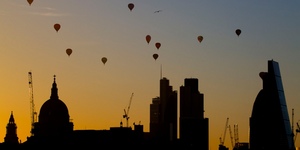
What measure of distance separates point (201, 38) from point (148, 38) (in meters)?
11.1

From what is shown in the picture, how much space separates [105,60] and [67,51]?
266 inches

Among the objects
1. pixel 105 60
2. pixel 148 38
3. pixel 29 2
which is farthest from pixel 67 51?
pixel 29 2

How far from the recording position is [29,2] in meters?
130

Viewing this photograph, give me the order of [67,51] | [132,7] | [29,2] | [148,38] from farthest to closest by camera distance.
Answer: [67,51]
[148,38]
[132,7]
[29,2]

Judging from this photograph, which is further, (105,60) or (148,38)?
(105,60)

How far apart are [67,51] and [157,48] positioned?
21.7 metres

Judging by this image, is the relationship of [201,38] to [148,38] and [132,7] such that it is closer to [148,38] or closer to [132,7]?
[148,38]

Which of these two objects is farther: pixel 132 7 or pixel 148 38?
pixel 148 38

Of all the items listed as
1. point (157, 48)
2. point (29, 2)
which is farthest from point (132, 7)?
point (29, 2)

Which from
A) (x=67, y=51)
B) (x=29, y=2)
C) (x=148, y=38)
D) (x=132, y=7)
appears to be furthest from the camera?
(x=67, y=51)

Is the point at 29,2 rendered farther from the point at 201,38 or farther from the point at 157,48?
the point at 201,38

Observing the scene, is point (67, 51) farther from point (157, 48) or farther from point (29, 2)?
point (29, 2)

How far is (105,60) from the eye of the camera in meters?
173

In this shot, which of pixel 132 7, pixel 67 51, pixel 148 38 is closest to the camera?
pixel 132 7
